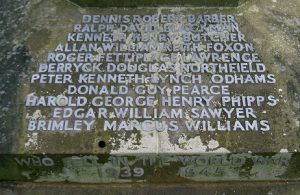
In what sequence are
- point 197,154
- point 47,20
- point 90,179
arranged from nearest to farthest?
1. point 197,154
2. point 90,179
3. point 47,20

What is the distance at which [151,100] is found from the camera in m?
3.51

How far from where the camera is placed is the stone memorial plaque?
3293 millimetres

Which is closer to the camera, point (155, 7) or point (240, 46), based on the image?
point (240, 46)

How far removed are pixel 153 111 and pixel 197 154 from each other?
0.51 m

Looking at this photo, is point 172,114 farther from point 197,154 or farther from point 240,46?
point 240,46

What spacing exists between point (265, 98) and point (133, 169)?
1.23m

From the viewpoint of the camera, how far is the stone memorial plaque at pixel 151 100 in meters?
3.29

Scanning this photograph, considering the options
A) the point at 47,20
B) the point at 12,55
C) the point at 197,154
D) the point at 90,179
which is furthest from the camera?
the point at 47,20

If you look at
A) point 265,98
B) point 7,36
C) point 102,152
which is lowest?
point 102,152

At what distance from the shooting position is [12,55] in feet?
12.4

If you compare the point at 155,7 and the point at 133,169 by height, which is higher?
the point at 155,7

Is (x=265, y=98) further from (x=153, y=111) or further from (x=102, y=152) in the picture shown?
(x=102, y=152)

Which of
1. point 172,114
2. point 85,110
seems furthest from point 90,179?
point 172,114

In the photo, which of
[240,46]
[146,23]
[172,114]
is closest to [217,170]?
[172,114]
